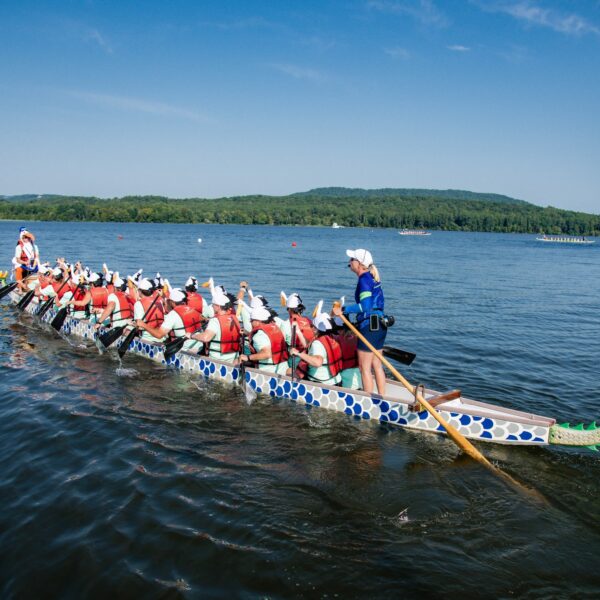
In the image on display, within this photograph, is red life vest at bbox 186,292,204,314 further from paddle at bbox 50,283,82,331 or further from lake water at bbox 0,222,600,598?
paddle at bbox 50,283,82,331

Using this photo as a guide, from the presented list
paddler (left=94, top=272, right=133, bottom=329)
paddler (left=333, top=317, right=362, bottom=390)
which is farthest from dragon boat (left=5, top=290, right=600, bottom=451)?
paddler (left=94, top=272, right=133, bottom=329)

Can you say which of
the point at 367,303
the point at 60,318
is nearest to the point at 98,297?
the point at 60,318

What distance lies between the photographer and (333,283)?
2947cm

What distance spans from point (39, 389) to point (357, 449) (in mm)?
6699

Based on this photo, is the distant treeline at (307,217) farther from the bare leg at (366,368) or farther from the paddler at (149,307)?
the bare leg at (366,368)

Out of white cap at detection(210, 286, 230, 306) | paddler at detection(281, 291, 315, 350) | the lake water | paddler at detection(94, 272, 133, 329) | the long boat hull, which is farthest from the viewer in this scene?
paddler at detection(94, 272, 133, 329)

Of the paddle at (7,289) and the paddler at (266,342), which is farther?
the paddle at (7,289)

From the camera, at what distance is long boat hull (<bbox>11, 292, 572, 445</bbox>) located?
735 cm

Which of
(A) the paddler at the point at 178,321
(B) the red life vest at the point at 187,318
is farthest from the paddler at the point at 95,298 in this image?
(B) the red life vest at the point at 187,318

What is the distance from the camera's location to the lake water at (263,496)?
5.13 meters

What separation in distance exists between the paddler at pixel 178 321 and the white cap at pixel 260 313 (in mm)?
2395

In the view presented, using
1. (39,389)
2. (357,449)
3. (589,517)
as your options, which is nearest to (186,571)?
(357,449)

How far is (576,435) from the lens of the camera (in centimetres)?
682

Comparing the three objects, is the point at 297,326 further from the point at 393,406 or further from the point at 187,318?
the point at 187,318
